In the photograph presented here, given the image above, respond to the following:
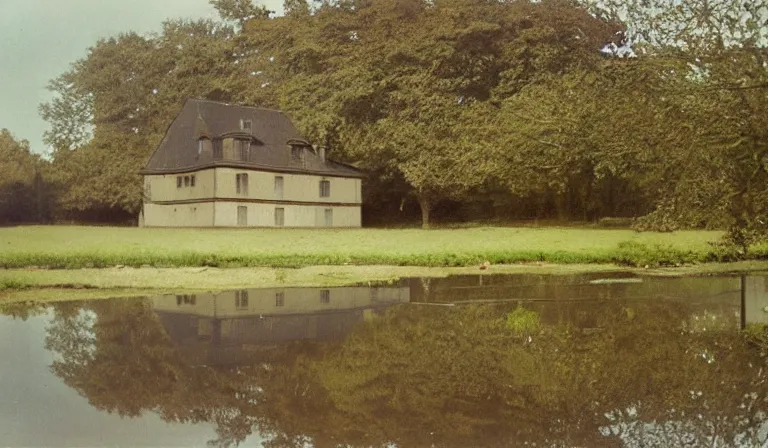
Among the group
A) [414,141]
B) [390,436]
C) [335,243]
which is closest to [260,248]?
[335,243]

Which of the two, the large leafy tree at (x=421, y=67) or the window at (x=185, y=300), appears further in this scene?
the large leafy tree at (x=421, y=67)

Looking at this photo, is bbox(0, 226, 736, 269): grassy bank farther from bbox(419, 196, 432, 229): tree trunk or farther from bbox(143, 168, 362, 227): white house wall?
bbox(419, 196, 432, 229): tree trunk

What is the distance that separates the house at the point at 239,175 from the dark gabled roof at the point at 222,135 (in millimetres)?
21

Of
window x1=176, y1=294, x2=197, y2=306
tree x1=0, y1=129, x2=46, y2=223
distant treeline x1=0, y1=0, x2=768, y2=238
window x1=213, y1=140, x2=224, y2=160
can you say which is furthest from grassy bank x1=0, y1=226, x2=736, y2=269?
window x1=176, y1=294, x2=197, y2=306

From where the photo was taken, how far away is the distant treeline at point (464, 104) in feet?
27.0

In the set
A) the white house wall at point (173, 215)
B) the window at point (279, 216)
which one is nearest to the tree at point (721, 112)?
the white house wall at point (173, 215)

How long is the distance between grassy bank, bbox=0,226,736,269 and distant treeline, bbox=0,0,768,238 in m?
0.89

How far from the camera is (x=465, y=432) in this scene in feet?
15.7

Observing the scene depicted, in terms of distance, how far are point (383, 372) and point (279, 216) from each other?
14.1 meters

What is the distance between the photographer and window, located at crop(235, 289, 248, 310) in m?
9.76

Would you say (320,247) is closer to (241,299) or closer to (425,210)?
(241,299)

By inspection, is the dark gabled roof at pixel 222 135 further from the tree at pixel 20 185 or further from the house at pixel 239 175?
the tree at pixel 20 185

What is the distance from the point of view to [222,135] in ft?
54.1

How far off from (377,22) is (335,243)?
5866 mm
